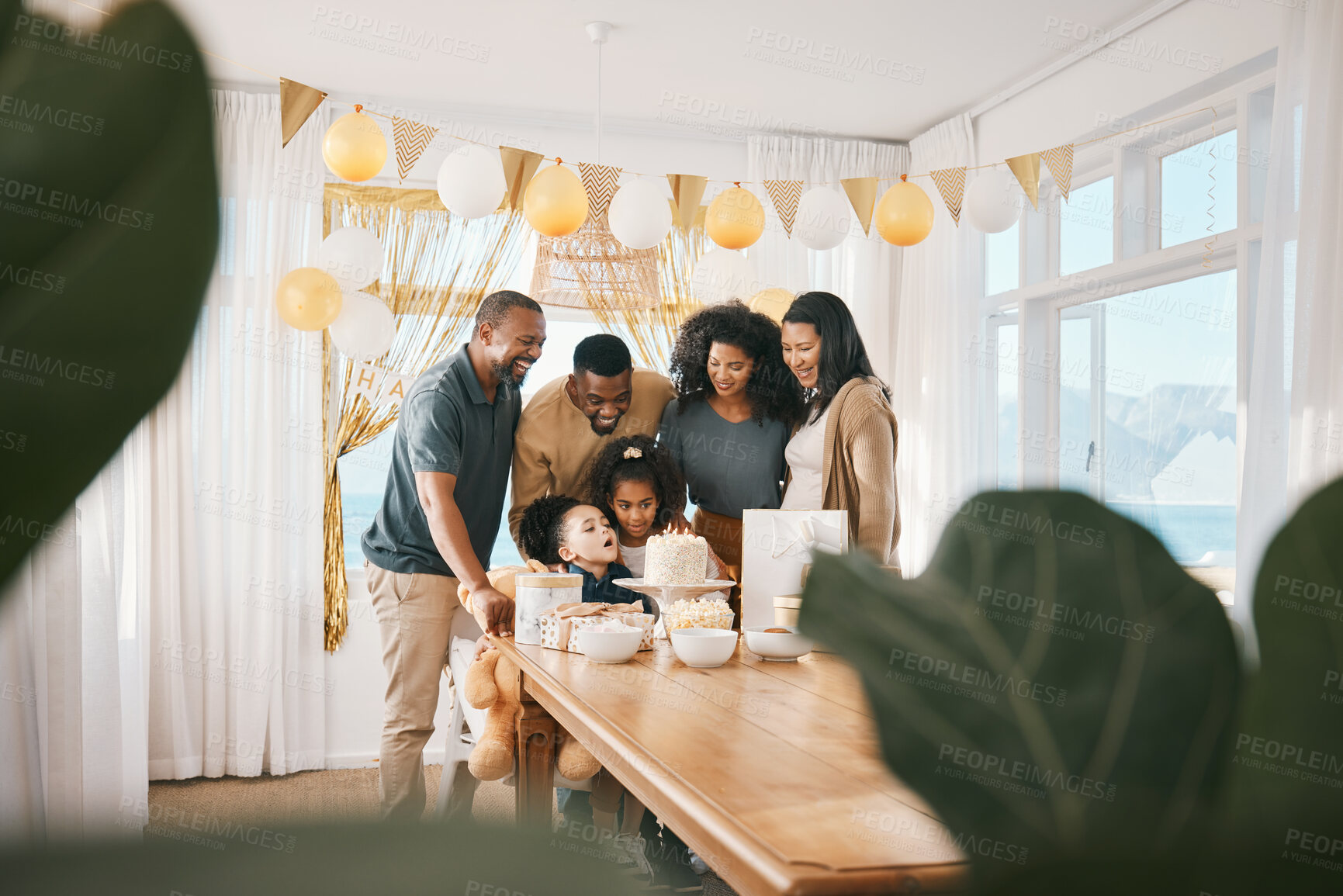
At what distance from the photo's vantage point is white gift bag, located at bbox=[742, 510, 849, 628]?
69.2 inches

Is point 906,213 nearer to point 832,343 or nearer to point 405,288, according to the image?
point 832,343

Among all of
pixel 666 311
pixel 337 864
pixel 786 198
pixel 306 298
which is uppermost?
pixel 786 198

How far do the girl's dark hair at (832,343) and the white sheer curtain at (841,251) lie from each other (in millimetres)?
2031

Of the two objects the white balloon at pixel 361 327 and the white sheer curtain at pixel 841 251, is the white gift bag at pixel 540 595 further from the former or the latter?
the white sheer curtain at pixel 841 251

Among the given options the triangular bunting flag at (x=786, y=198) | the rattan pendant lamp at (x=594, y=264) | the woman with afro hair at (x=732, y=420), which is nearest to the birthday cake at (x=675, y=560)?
the woman with afro hair at (x=732, y=420)

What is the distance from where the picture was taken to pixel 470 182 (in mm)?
2738

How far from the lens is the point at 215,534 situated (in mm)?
3785

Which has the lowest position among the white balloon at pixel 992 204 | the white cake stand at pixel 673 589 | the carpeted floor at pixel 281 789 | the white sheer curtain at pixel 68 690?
the carpeted floor at pixel 281 789

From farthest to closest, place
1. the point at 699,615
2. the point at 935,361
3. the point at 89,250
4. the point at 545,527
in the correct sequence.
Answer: the point at 935,361 → the point at 545,527 → the point at 699,615 → the point at 89,250

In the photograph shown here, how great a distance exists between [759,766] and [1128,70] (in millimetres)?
3316

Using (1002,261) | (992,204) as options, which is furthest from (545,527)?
(1002,261)

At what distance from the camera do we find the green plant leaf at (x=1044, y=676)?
0.30ft

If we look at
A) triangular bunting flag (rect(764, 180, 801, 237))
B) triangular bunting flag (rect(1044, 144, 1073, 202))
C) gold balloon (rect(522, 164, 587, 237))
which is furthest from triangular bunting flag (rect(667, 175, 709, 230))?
triangular bunting flag (rect(1044, 144, 1073, 202))

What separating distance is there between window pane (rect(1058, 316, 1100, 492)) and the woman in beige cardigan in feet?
5.54
